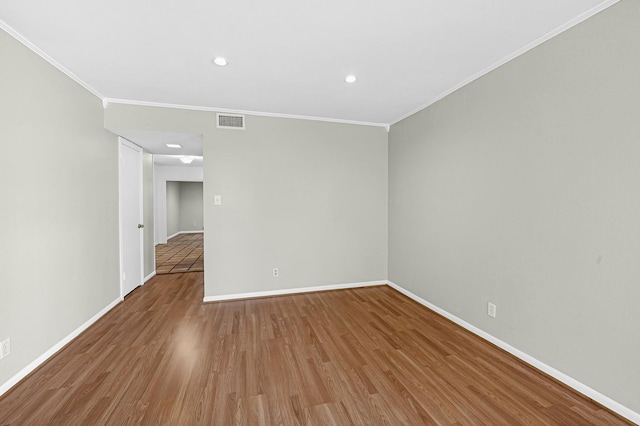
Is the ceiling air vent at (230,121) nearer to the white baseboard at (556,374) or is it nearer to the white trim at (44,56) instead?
the white trim at (44,56)

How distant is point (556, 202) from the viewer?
1.99 m

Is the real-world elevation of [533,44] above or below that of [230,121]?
above

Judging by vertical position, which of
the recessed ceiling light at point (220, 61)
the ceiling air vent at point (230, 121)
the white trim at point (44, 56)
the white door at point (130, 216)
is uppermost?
the recessed ceiling light at point (220, 61)

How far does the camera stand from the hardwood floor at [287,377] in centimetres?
166

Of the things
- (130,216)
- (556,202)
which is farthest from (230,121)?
(556,202)

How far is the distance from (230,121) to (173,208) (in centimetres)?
856

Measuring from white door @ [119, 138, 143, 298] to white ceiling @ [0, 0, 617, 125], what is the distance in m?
1.05

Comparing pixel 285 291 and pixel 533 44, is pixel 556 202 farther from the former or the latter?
pixel 285 291

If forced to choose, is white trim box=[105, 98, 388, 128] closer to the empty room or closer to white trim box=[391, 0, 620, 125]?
the empty room

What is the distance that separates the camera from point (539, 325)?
2.11 meters

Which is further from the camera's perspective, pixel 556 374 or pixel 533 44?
pixel 533 44

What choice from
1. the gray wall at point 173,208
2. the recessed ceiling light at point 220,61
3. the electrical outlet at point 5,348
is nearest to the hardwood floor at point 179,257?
the gray wall at point 173,208

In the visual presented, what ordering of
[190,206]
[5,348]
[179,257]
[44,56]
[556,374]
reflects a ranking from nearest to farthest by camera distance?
[5,348] < [556,374] < [44,56] < [179,257] < [190,206]

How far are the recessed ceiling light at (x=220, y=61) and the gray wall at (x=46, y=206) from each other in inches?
54.9
